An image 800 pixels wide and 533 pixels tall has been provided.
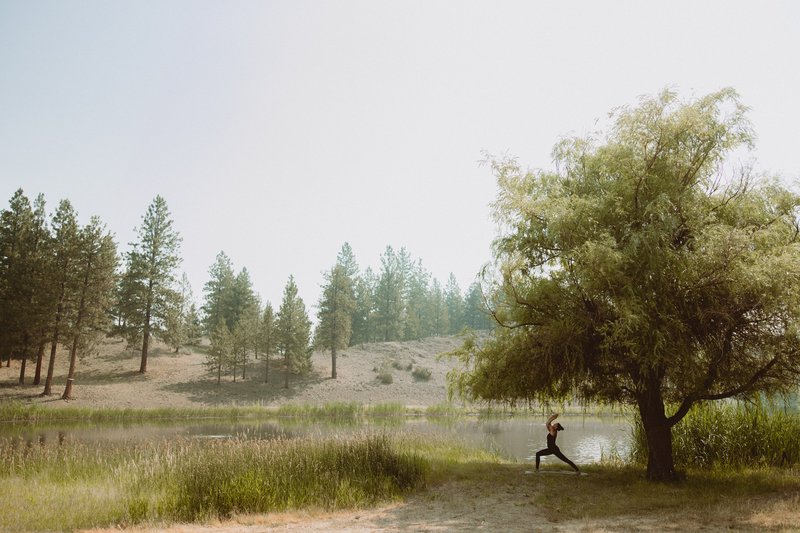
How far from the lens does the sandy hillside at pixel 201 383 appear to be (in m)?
46.8

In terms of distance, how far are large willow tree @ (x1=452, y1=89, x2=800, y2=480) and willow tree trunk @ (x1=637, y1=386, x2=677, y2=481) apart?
4cm

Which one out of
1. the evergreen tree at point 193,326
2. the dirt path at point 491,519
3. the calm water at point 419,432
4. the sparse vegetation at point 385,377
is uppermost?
the evergreen tree at point 193,326

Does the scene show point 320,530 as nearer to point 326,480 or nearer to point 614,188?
point 326,480

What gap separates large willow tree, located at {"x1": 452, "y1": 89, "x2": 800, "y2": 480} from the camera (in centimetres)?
1189

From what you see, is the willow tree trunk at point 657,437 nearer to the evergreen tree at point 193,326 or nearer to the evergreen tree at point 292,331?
the evergreen tree at point 292,331

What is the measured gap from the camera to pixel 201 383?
180 feet

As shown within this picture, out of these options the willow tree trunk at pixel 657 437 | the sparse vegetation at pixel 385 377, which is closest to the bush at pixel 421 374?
the sparse vegetation at pixel 385 377

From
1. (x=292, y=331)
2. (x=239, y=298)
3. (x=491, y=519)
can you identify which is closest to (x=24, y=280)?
(x=292, y=331)

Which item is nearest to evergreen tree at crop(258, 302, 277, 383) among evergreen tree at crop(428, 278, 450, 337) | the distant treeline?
Result: the distant treeline

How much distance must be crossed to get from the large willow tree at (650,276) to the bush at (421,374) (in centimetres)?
5361

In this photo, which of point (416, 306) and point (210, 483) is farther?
point (416, 306)

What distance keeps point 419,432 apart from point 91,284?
111ft

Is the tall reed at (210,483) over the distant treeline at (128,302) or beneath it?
beneath

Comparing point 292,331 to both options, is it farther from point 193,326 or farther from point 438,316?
point 438,316
